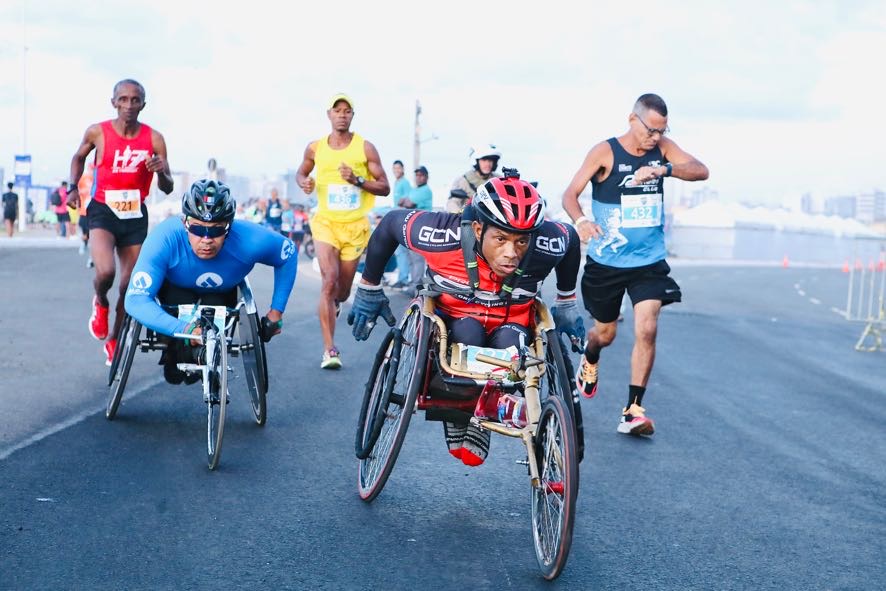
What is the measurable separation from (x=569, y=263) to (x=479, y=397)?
88cm

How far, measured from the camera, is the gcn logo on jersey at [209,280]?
714cm

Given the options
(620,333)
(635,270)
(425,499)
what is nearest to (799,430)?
(635,270)

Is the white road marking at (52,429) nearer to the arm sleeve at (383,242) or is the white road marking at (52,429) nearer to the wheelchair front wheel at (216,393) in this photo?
the wheelchair front wheel at (216,393)

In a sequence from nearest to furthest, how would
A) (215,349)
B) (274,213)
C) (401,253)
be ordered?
(215,349), (401,253), (274,213)

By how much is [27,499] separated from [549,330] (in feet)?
8.37

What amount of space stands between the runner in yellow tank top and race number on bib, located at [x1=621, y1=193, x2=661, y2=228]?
10.1 feet

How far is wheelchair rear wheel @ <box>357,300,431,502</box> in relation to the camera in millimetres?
5164

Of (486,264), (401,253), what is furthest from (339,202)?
(401,253)

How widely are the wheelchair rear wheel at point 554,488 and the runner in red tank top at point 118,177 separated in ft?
17.9

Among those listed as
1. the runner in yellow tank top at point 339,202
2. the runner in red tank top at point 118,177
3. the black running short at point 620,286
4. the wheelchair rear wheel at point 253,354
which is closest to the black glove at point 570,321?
the wheelchair rear wheel at point 253,354

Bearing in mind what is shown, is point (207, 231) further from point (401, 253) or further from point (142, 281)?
point (401, 253)

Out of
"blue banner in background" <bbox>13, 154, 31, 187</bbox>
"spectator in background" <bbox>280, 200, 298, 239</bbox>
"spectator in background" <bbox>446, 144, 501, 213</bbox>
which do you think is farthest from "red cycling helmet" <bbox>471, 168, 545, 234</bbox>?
"blue banner in background" <bbox>13, 154, 31, 187</bbox>

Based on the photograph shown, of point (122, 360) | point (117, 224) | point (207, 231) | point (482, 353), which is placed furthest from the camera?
point (117, 224)

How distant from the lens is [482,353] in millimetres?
5289
